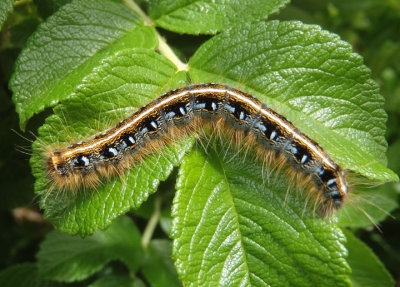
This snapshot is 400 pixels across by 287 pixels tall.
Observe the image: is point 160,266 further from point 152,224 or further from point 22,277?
point 22,277

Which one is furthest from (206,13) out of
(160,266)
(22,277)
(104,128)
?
(22,277)

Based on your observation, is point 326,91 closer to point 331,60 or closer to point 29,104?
point 331,60

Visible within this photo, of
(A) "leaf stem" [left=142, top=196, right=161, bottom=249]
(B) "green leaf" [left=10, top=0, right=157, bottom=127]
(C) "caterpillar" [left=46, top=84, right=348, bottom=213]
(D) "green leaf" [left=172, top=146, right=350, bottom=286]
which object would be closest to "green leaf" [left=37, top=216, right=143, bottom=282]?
(A) "leaf stem" [left=142, top=196, right=161, bottom=249]

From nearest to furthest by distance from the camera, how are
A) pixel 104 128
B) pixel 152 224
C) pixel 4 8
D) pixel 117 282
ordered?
pixel 4 8 → pixel 104 128 → pixel 117 282 → pixel 152 224

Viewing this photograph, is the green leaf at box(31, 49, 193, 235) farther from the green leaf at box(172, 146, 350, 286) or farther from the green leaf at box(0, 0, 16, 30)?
the green leaf at box(0, 0, 16, 30)

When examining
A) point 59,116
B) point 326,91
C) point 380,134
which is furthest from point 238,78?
point 59,116

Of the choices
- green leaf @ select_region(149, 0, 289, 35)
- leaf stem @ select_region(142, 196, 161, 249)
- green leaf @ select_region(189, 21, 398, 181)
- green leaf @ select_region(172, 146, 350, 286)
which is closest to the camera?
green leaf @ select_region(172, 146, 350, 286)

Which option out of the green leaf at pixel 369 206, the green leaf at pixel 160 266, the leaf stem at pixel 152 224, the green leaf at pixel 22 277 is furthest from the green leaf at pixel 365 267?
the green leaf at pixel 22 277

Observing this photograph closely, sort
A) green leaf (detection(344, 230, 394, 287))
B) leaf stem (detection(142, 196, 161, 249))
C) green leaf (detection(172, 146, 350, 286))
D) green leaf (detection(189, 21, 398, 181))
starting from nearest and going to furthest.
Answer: green leaf (detection(172, 146, 350, 286))
green leaf (detection(189, 21, 398, 181))
green leaf (detection(344, 230, 394, 287))
leaf stem (detection(142, 196, 161, 249))
